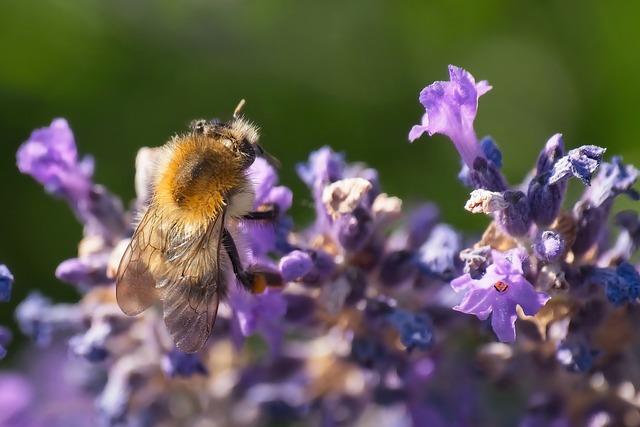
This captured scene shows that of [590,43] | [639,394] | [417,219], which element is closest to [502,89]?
[590,43]

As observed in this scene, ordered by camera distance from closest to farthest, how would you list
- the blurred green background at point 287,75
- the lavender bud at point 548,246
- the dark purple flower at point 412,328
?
the lavender bud at point 548,246 < the dark purple flower at point 412,328 < the blurred green background at point 287,75

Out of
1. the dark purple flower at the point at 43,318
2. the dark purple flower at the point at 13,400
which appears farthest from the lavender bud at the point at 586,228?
the dark purple flower at the point at 13,400

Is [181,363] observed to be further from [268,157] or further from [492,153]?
[492,153]

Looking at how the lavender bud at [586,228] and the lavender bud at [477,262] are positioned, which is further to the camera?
the lavender bud at [586,228]

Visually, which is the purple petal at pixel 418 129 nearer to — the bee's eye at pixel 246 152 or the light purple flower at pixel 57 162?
the bee's eye at pixel 246 152

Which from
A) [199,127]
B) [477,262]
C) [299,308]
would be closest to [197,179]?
[199,127]
